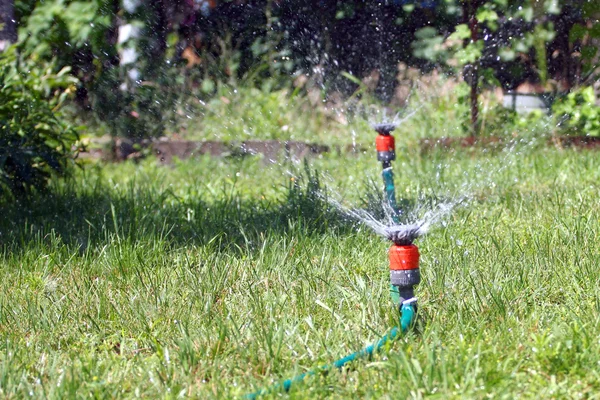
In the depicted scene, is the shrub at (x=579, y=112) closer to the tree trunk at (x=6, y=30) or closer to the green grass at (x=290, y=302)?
the green grass at (x=290, y=302)

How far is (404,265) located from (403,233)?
0.08m

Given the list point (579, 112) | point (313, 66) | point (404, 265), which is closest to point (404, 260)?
point (404, 265)

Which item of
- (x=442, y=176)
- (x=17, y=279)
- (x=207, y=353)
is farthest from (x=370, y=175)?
(x=207, y=353)

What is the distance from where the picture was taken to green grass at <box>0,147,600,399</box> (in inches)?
70.1

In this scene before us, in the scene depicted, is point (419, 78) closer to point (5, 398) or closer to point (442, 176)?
point (442, 176)

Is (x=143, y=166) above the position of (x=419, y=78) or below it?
below

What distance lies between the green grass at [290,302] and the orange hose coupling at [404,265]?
15 centimetres

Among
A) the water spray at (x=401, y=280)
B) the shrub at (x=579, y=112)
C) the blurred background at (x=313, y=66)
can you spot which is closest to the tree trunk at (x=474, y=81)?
the blurred background at (x=313, y=66)

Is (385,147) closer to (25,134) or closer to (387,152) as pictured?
(387,152)

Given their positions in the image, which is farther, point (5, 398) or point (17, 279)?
point (17, 279)

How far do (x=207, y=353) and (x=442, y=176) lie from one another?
7.83 ft

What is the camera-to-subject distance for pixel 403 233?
1882mm

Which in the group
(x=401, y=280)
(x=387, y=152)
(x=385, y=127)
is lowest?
(x=401, y=280)

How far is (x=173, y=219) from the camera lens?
3309 millimetres
